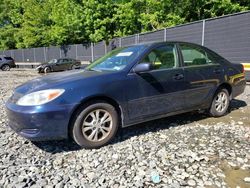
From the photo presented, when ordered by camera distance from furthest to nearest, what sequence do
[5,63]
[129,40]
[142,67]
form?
[5,63] → [129,40] → [142,67]

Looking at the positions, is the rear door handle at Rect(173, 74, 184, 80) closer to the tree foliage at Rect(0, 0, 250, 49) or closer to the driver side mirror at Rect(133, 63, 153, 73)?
the driver side mirror at Rect(133, 63, 153, 73)

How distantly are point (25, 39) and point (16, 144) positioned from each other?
3322 cm

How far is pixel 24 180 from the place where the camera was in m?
3.06

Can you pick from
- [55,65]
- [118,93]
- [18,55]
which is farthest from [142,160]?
[18,55]

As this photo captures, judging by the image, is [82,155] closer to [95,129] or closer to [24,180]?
[95,129]

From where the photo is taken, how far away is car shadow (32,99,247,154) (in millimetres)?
3986

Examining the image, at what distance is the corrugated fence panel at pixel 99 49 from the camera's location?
77.5 feet

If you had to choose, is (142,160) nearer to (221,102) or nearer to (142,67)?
(142,67)

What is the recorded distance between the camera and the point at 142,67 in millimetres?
4062

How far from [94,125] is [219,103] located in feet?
9.30

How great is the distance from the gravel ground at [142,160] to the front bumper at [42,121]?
339 millimetres

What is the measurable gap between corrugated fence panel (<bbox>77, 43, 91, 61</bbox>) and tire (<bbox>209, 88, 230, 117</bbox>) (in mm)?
21021

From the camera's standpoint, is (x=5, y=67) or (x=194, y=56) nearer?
(x=194, y=56)

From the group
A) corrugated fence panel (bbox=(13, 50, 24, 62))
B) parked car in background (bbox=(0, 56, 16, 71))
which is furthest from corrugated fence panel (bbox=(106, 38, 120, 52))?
corrugated fence panel (bbox=(13, 50, 24, 62))
